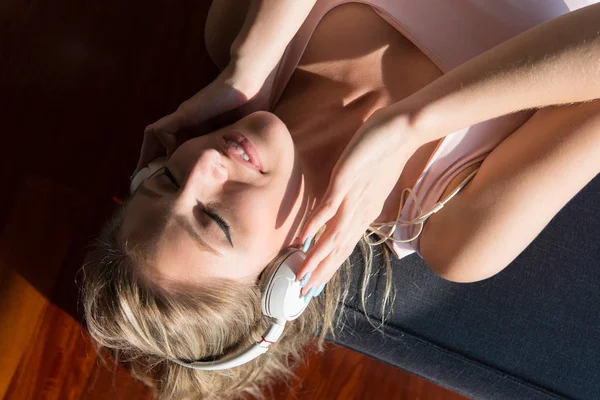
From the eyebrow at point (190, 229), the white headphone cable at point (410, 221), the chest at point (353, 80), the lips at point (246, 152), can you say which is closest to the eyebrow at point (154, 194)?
the eyebrow at point (190, 229)

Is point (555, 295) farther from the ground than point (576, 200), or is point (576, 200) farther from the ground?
point (576, 200)

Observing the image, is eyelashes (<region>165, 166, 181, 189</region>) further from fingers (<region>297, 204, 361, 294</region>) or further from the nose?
fingers (<region>297, 204, 361, 294</region>)

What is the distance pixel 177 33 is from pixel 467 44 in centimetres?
74

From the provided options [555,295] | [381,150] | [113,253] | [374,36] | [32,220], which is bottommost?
[32,220]

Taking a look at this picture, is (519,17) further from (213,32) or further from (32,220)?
(32,220)

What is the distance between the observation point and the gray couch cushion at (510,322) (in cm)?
105

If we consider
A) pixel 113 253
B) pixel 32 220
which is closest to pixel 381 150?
pixel 113 253

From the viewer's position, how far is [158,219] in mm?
789

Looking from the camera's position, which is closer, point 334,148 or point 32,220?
point 334,148

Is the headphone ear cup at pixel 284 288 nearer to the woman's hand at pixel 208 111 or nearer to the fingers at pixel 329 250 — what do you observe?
the fingers at pixel 329 250

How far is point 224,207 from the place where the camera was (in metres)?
0.77

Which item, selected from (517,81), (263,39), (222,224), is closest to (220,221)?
(222,224)

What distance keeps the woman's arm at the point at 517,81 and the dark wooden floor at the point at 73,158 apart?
0.68 m

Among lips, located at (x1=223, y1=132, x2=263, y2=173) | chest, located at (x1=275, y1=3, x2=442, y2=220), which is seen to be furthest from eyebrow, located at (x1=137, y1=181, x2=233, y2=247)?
chest, located at (x1=275, y1=3, x2=442, y2=220)
